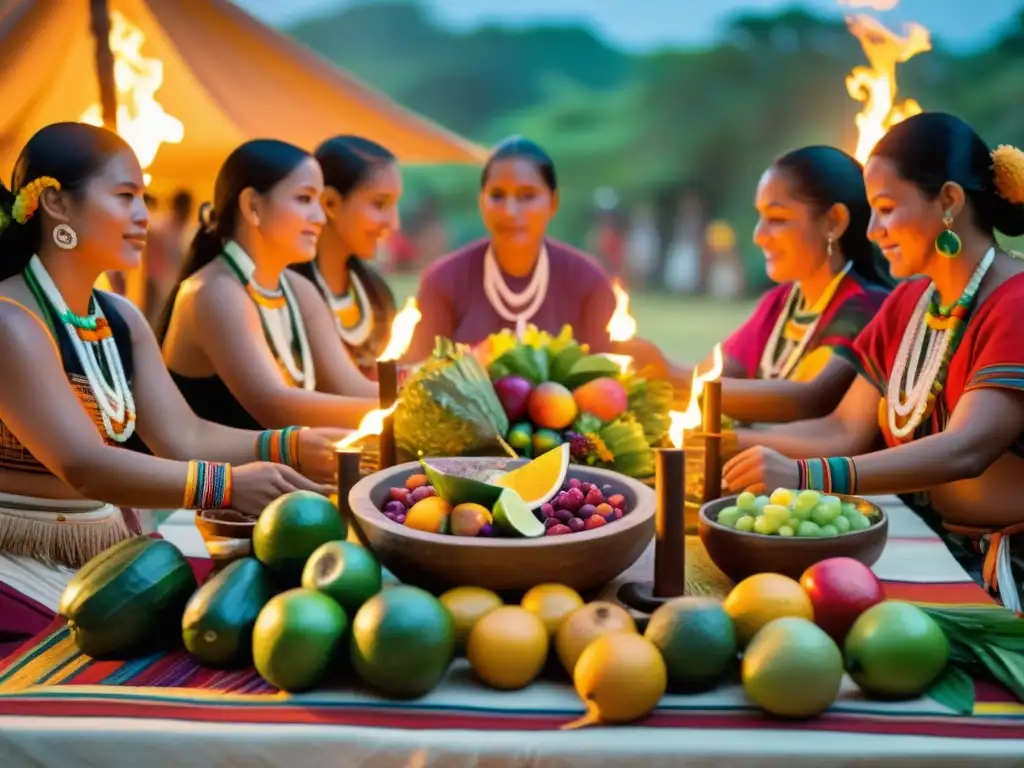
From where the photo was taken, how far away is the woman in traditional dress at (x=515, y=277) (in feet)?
10.1

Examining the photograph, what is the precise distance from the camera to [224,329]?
2.34 metres

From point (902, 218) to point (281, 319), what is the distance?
4.71 feet

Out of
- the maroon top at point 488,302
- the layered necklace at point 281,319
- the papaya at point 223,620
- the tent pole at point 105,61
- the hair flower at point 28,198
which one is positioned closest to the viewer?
the papaya at point 223,620

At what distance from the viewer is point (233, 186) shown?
2.50m

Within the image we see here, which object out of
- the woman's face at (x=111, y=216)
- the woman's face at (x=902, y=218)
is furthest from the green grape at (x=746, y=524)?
the woman's face at (x=111, y=216)

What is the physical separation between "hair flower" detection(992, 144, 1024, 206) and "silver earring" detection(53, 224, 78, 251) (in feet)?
5.39

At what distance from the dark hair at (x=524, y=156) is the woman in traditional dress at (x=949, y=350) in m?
1.30

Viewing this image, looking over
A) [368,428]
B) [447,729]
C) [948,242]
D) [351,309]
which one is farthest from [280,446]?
[948,242]

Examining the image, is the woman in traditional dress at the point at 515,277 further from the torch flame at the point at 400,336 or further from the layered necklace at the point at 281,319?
the torch flame at the point at 400,336

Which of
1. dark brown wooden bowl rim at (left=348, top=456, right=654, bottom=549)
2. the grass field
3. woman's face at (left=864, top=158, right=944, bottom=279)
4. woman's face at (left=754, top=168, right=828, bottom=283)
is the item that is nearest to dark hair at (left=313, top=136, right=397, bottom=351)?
woman's face at (left=754, top=168, right=828, bottom=283)

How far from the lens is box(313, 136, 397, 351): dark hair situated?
305cm

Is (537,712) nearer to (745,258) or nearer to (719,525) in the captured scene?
(719,525)

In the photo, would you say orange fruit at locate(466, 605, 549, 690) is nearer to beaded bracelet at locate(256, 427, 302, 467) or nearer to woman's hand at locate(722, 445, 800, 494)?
woman's hand at locate(722, 445, 800, 494)

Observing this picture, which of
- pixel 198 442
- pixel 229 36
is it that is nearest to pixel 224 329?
pixel 198 442
